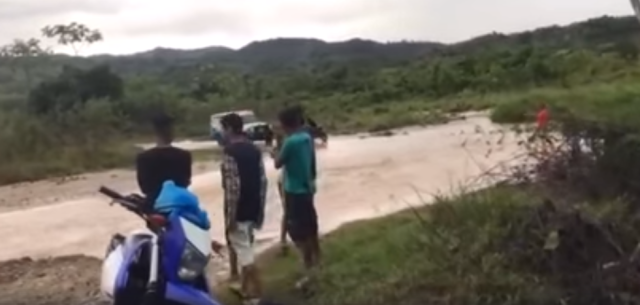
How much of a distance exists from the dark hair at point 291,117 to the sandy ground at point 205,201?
4.94 feet

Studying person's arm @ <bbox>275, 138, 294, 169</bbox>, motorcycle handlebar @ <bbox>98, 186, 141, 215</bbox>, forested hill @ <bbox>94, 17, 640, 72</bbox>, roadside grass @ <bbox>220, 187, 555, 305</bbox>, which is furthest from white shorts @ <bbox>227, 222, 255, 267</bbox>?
forested hill @ <bbox>94, 17, 640, 72</bbox>

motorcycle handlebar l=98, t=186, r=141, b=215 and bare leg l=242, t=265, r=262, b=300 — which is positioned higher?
motorcycle handlebar l=98, t=186, r=141, b=215

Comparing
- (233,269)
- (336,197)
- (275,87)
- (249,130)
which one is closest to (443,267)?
(233,269)

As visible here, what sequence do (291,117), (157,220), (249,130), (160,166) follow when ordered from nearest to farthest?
(157,220)
(160,166)
(291,117)
(249,130)

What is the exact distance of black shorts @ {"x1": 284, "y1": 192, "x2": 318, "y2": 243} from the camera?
1041 centimetres

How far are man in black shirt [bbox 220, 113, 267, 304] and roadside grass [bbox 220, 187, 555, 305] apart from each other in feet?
1.60

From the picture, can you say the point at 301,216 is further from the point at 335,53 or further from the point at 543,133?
the point at 335,53

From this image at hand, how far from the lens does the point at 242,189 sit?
9586 millimetres

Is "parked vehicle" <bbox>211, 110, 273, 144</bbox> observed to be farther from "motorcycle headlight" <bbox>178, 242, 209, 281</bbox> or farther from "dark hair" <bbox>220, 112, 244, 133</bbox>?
"motorcycle headlight" <bbox>178, 242, 209, 281</bbox>

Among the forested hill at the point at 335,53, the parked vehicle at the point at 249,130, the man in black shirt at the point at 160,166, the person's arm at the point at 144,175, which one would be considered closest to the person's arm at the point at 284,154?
the parked vehicle at the point at 249,130

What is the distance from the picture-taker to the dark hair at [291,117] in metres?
10.3

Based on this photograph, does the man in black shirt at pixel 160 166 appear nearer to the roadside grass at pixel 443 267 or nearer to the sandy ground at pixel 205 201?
the roadside grass at pixel 443 267

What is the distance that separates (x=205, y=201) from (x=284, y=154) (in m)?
11.1

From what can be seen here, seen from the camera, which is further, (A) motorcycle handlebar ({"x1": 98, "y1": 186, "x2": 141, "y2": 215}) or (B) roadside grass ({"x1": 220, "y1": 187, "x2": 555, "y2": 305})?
(B) roadside grass ({"x1": 220, "y1": 187, "x2": 555, "y2": 305})
